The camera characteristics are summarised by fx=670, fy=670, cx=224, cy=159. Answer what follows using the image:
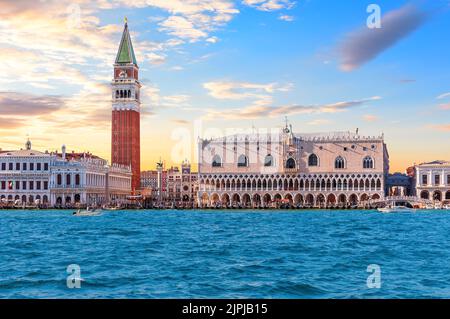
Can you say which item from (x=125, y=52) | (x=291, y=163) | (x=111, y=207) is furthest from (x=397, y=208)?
(x=125, y=52)

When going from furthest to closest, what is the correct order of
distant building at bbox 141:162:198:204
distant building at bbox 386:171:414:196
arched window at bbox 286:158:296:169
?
1. distant building at bbox 141:162:198:204
2. distant building at bbox 386:171:414:196
3. arched window at bbox 286:158:296:169

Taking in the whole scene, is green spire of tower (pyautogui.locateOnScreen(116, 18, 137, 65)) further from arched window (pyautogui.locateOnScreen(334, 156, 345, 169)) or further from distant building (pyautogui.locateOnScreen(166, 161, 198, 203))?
arched window (pyautogui.locateOnScreen(334, 156, 345, 169))

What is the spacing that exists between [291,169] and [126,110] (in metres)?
33.6

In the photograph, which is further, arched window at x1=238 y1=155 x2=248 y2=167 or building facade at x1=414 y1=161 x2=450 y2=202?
arched window at x1=238 y1=155 x2=248 y2=167

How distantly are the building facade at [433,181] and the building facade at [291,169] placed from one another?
5.07 m

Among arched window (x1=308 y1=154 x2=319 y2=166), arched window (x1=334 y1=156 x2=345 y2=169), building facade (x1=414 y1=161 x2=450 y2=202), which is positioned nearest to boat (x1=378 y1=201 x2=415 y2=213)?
building facade (x1=414 y1=161 x2=450 y2=202)

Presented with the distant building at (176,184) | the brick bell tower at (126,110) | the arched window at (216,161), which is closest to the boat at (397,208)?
the arched window at (216,161)

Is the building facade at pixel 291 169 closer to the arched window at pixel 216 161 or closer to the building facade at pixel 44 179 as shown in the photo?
the arched window at pixel 216 161

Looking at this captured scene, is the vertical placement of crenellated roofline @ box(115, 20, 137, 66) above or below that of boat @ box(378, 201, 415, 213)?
above

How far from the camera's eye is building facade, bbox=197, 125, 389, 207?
9331cm

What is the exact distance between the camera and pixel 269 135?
315 ft

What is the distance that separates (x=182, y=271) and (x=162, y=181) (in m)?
130

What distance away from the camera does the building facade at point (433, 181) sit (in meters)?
94.2

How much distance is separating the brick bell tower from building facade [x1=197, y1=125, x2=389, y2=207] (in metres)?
19.5
